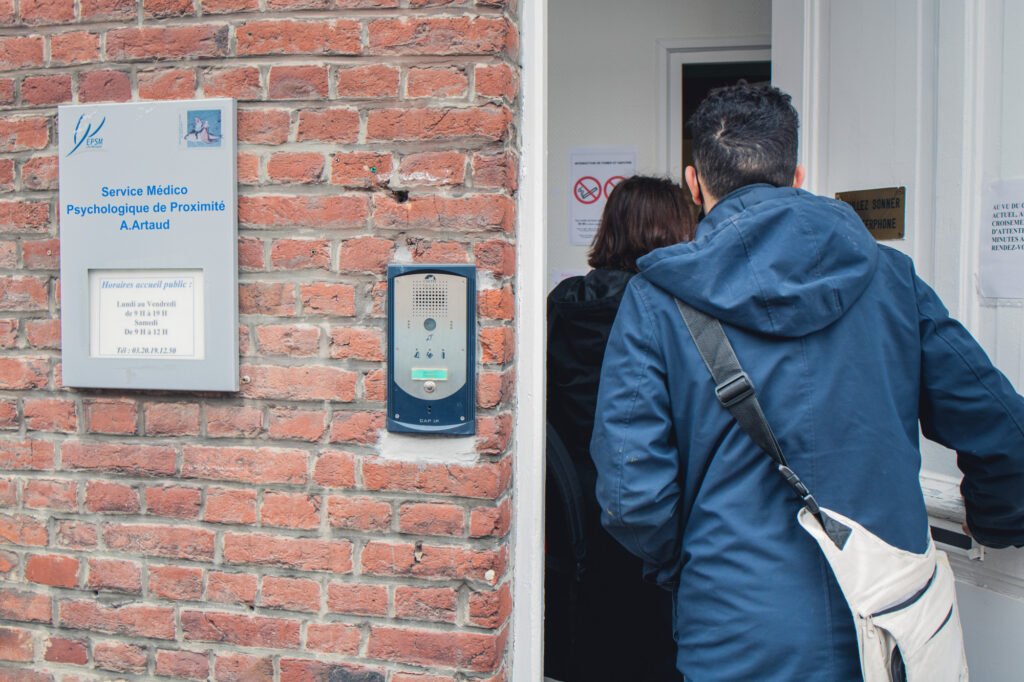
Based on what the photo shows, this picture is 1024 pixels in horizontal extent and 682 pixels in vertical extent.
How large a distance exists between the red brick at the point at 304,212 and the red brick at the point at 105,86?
1.30 feet

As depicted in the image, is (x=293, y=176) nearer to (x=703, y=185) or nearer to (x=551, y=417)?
(x=703, y=185)

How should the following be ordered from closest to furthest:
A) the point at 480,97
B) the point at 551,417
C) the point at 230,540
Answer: the point at 480,97
the point at 230,540
the point at 551,417

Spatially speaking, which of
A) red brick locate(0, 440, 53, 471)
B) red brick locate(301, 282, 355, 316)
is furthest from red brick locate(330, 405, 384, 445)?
red brick locate(0, 440, 53, 471)

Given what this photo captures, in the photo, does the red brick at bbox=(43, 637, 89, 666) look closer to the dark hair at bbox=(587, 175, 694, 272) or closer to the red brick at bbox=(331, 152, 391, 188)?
the red brick at bbox=(331, 152, 391, 188)

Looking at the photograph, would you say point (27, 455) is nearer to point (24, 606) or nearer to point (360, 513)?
point (24, 606)

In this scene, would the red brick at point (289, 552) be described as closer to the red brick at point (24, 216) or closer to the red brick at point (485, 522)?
the red brick at point (485, 522)

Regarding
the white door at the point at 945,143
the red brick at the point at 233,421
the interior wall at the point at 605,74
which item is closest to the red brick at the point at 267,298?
the red brick at the point at 233,421

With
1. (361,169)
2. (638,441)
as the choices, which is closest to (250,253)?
(361,169)

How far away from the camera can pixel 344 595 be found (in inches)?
70.1

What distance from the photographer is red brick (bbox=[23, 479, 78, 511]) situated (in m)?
1.90

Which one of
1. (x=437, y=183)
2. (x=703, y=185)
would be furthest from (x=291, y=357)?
(x=703, y=185)

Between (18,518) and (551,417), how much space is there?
1450 millimetres

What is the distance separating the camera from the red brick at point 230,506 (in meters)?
1.81

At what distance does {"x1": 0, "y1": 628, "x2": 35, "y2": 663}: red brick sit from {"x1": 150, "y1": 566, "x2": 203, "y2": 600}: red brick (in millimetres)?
376
